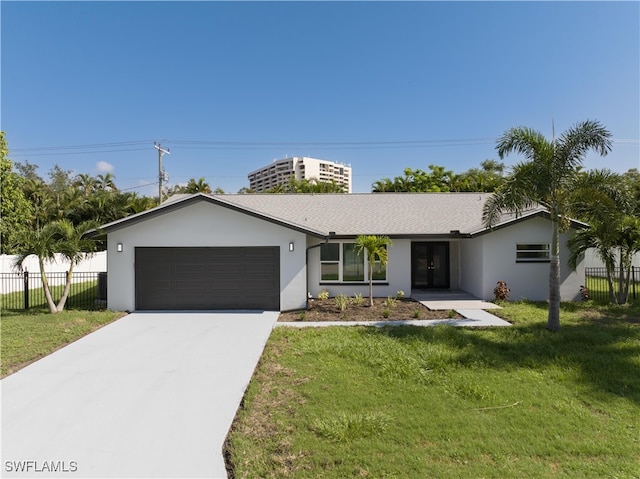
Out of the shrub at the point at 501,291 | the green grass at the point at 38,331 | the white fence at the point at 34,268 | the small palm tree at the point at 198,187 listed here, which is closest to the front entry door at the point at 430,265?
the shrub at the point at 501,291

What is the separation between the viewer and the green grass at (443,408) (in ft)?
11.8

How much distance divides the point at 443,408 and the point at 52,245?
1187cm

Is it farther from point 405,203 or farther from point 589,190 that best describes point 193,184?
point 589,190

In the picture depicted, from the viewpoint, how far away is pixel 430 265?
15.7 meters

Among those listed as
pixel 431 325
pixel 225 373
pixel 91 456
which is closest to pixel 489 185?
pixel 431 325

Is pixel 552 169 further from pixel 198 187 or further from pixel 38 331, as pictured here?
pixel 198 187

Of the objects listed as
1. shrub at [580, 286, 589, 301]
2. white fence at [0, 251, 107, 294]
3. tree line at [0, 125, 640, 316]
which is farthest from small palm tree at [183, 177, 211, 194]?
shrub at [580, 286, 589, 301]

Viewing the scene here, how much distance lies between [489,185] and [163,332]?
1259 inches

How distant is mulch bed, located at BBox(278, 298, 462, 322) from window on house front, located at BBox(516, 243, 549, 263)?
14.7 ft

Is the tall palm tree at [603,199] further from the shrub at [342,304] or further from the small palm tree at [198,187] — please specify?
the small palm tree at [198,187]

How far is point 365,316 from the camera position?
34.8 feet

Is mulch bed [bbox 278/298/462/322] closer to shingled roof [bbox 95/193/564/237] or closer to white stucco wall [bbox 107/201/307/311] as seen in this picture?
white stucco wall [bbox 107/201/307/311]

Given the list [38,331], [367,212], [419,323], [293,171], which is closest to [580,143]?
[419,323]

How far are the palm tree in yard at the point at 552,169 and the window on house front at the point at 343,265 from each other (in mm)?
5823
